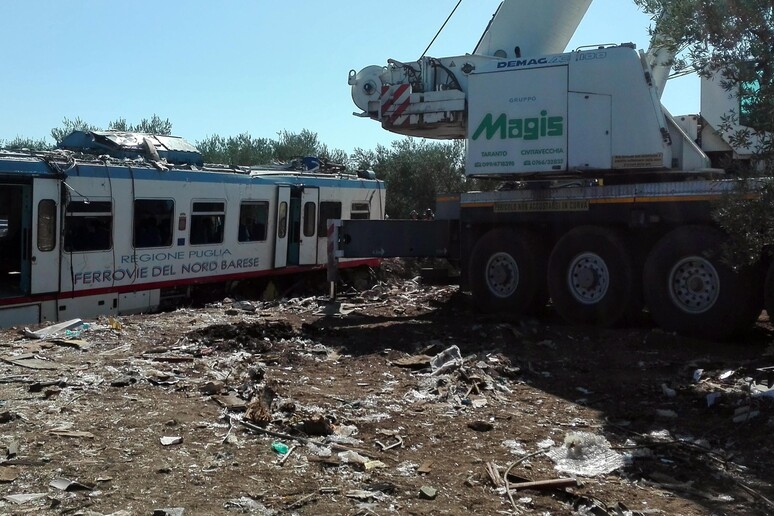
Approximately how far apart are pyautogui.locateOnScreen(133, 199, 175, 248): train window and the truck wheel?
6877mm

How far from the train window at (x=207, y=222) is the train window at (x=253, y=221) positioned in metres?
0.59

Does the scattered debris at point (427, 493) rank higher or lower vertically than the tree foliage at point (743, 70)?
lower

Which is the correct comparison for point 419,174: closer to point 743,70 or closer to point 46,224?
point 46,224

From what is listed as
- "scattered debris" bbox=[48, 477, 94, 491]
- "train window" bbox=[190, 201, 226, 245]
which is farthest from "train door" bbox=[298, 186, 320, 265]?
"scattered debris" bbox=[48, 477, 94, 491]

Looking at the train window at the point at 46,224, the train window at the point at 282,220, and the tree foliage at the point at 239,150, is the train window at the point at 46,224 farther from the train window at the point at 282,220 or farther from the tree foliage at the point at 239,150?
the tree foliage at the point at 239,150

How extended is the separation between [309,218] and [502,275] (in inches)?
278

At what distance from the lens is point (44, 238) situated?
12.5 m

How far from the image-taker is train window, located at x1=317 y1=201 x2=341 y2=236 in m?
18.6

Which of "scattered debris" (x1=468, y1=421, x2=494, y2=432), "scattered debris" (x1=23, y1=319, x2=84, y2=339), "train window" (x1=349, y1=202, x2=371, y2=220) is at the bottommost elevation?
"scattered debris" (x1=468, y1=421, x2=494, y2=432)

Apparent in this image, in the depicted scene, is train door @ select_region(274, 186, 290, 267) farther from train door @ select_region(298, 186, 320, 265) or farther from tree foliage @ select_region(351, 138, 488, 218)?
tree foliage @ select_region(351, 138, 488, 218)

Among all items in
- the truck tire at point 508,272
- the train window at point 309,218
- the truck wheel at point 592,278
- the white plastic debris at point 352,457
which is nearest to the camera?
Answer: the white plastic debris at point 352,457

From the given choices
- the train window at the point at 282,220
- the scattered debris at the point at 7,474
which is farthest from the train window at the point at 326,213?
the scattered debris at the point at 7,474

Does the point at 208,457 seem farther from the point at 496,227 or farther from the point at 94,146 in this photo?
the point at 94,146

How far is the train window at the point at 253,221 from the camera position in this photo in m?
16.4
